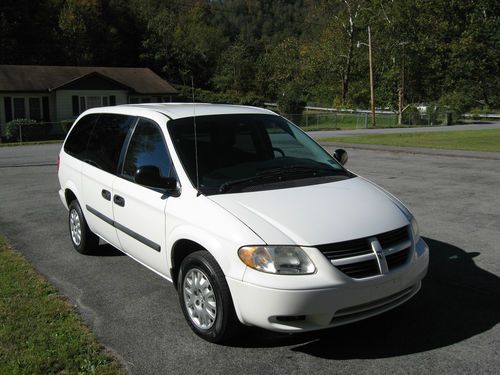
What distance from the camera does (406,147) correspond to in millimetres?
20141

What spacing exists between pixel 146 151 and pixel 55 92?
39.7 m

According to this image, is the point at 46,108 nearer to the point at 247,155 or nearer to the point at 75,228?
the point at 75,228

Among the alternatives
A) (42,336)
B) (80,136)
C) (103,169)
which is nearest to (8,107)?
(80,136)

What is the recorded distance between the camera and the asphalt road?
148 inches

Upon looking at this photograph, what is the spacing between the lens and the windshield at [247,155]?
177 inches

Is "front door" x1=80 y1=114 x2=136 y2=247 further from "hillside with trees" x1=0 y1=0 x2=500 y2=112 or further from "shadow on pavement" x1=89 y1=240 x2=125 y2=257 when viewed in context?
"hillside with trees" x1=0 y1=0 x2=500 y2=112

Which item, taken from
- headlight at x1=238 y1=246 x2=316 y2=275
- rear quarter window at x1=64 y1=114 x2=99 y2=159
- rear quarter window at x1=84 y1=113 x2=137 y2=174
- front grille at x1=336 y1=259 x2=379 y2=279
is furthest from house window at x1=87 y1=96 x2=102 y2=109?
front grille at x1=336 y1=259 x2=379 y2=279

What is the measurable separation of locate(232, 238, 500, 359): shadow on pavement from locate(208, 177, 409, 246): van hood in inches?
33.4

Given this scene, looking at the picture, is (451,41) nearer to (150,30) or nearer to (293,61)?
(293,61)

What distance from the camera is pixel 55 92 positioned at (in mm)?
41656

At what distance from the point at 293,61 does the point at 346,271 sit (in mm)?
73909

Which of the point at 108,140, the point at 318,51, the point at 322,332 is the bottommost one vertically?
the point at 322,332

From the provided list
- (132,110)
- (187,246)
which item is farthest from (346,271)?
(132,110)

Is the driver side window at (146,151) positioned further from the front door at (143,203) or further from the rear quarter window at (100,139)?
the rear quarter window at (100,139)
